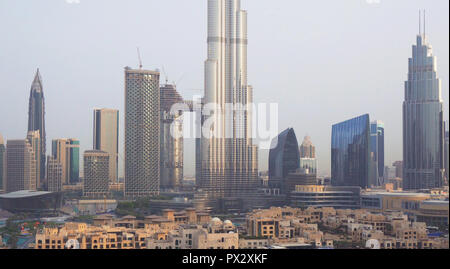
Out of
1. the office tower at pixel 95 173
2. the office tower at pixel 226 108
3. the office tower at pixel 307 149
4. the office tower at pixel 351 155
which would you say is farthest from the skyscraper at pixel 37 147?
the office tower at pixel 351 155

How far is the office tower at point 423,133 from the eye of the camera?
1079 centimetres

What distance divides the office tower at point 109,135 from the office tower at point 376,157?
4824 millimetres

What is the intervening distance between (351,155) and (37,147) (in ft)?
22.3

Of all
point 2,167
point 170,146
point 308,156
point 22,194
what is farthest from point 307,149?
point 2,167

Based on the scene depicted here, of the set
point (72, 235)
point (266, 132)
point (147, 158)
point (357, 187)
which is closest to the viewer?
point (72, 235)

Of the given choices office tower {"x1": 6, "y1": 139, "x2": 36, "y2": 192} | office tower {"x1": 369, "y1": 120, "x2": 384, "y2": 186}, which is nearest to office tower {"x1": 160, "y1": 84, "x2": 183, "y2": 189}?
office tower {"x1": 6, "y1": 139, "x2": 36, "y2": 192}

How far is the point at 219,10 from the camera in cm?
1159

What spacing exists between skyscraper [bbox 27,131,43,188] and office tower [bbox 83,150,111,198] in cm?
93

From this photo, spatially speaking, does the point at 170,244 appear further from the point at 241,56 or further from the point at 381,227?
the point at 241,56

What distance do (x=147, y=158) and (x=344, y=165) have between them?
471 centimetres

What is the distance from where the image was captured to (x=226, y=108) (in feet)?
37.6

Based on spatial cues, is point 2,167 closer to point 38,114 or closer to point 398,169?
point 38,114
